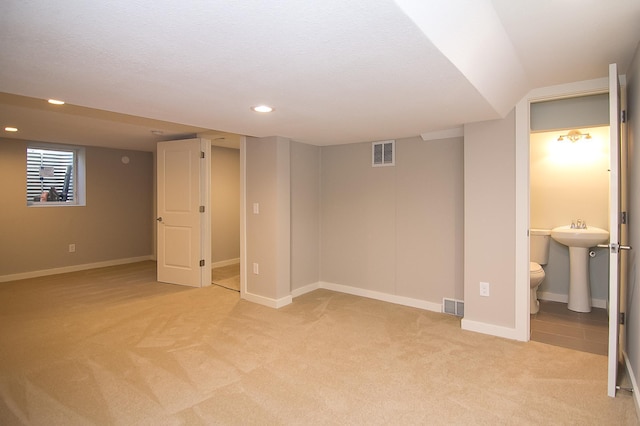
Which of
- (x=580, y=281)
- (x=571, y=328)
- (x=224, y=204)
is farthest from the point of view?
(x=224, y=204)

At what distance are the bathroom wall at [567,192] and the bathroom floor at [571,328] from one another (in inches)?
11.5

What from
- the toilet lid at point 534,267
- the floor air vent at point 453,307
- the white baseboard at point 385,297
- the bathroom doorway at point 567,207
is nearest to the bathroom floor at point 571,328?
the bathroom doorway at point 567,207

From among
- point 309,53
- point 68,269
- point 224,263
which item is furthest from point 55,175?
point 309,53

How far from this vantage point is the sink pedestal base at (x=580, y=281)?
12.1 ft

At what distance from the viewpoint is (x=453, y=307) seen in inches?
144

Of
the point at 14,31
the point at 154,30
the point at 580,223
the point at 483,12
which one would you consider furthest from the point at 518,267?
the point at 14,31

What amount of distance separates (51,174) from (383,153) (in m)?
5.28

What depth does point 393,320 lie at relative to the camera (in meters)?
3.49

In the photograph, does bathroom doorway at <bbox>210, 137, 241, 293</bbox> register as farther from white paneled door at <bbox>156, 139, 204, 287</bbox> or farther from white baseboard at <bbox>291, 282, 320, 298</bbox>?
white baseboard at <bbox>291, 282, 320, 298</bbox>

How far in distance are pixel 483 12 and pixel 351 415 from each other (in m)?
2.21

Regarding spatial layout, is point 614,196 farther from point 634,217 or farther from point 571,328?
point 571,328

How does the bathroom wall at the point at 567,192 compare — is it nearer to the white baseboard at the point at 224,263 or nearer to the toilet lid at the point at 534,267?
the toilet lid at the point at 534,267

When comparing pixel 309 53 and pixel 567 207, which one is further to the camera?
pixel 567 207

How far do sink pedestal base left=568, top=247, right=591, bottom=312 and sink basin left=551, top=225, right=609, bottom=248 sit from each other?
0.38 feet
